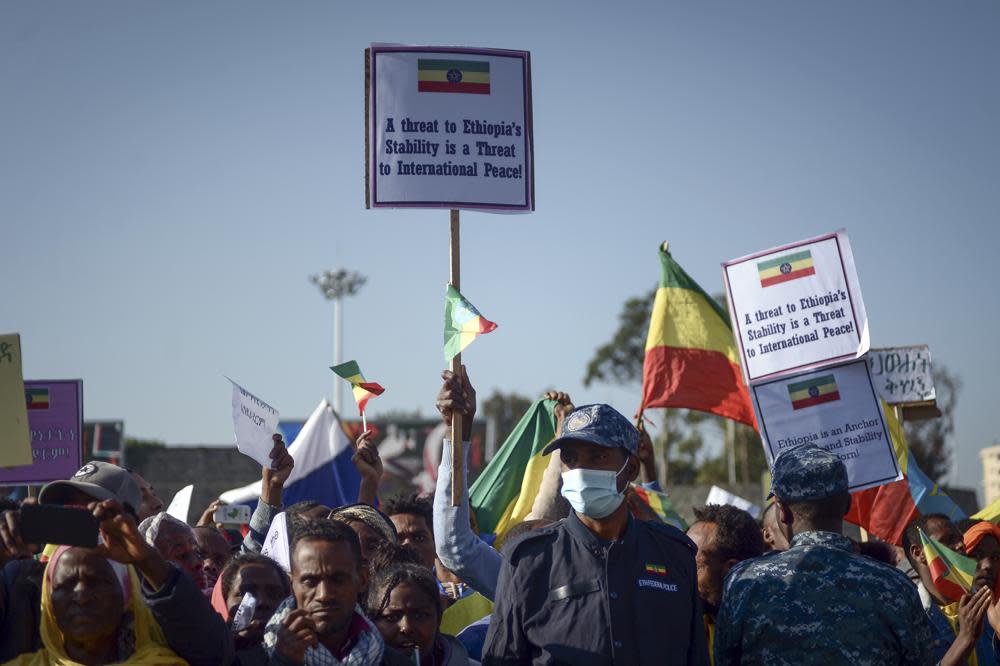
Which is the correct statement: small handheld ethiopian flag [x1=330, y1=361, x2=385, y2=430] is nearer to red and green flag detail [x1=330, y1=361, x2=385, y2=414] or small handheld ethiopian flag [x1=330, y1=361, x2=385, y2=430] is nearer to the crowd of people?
red and green flag detail [x1=330, y1=361, x2=385, y2=414]

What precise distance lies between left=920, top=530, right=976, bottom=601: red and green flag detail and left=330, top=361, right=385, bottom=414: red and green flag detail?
297cm

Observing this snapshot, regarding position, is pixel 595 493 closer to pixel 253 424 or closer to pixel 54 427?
pixel 253 424

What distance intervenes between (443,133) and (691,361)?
3841mm

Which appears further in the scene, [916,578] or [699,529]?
[916,578]

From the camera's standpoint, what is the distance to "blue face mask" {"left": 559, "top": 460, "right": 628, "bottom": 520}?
4.04m

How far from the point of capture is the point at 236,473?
89.0ft

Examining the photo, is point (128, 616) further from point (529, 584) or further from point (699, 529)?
point (699, 529)

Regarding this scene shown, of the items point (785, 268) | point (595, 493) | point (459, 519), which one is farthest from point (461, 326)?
point (785, 268)

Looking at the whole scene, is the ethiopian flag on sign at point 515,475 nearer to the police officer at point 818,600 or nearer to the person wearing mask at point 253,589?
the person wearing mask at point 253,589

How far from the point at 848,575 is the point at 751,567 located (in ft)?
1.07

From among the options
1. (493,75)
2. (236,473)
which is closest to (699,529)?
(493,75)

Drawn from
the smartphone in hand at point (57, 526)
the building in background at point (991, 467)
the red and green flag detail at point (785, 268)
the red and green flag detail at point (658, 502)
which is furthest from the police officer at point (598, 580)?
the building in background at point (991, 467)

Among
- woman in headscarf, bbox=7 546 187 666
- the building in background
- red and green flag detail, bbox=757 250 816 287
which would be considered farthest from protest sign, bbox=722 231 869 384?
the building in background

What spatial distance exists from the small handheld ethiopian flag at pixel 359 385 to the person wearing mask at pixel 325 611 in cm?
215
